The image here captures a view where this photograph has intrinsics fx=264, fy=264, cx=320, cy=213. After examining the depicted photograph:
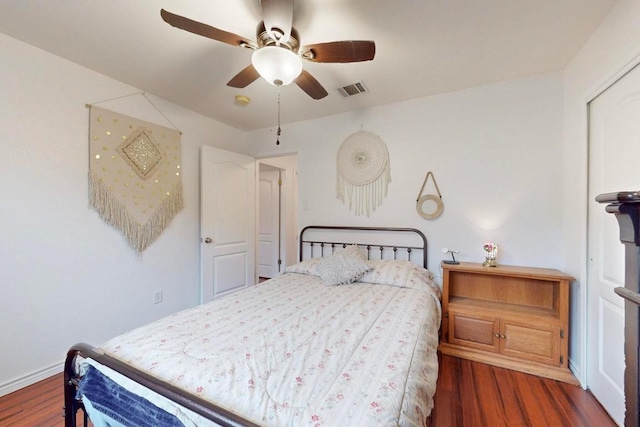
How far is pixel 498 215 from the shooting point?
2.47 meters

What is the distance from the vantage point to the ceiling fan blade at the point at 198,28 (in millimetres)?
1307

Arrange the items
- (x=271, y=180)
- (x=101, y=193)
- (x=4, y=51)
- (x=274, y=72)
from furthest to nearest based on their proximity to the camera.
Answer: (x=271, y=180), (x=101, y=193), (x=4, y=51), (x=274, y=72)

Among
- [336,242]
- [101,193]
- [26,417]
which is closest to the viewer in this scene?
[26,417]

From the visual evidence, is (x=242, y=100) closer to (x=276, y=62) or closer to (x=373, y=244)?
(x=276, y=62)

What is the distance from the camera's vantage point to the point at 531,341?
207cm

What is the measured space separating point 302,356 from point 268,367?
16 centimetres

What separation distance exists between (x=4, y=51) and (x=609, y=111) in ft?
13.5

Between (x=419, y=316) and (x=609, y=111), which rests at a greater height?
(x=609, y=111)

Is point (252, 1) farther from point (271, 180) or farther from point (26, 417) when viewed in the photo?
point (271, 180)

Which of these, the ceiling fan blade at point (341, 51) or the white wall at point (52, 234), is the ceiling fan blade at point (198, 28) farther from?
the white wall at point (52, 234)

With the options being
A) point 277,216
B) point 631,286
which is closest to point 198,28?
point 631,286

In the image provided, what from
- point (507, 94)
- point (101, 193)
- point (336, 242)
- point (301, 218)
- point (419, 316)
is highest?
point (507, 94)

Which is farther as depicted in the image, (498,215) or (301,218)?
(301,218)

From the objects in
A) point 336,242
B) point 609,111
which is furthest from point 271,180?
point 609,111
